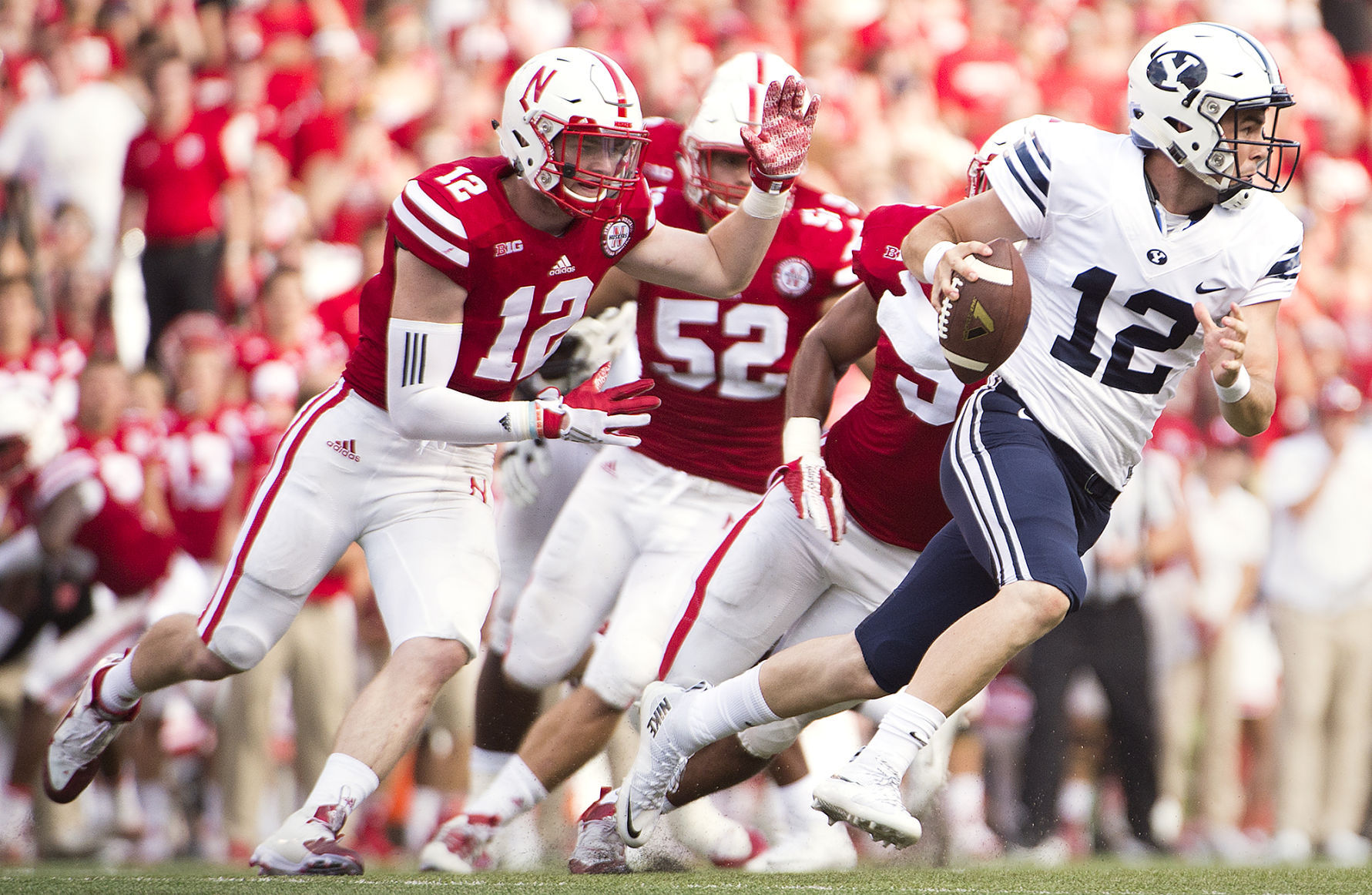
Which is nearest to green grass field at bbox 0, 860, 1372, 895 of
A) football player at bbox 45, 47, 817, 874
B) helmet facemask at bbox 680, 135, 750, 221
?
football player at bbox 45, 47, 817, 874

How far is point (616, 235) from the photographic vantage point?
4254 mm

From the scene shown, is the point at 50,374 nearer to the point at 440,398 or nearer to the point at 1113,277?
the point at 440,398

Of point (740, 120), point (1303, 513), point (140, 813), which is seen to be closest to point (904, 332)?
point (740, 120)

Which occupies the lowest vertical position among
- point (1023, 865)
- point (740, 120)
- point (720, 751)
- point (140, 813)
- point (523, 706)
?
point (140, 813)

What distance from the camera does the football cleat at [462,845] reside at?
4535mm

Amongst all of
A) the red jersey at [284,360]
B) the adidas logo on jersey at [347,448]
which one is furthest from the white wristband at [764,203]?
the red jersey at [284,360]

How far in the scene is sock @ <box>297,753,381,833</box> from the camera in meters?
3.80

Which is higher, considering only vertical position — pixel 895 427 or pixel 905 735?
pixel 895 427

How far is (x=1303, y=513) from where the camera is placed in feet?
22.4

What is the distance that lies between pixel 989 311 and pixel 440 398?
134 cm

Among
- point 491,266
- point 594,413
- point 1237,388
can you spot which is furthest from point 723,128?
point 1237,388

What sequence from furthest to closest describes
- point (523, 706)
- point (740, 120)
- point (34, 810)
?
point (34, 810) → point (523, 706) → point (740, 120)

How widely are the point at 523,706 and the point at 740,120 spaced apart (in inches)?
75.0

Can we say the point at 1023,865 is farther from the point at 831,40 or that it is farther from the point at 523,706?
the point at 831,40
